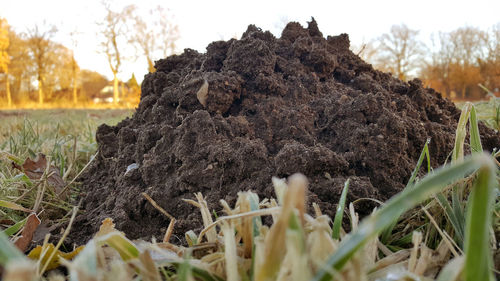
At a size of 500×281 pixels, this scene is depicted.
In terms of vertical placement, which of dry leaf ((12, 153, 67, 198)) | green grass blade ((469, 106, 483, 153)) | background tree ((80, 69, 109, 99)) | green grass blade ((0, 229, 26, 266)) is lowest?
dry leaf ((12, 153, 67, 198))

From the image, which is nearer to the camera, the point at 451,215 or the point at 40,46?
the point at 451,215

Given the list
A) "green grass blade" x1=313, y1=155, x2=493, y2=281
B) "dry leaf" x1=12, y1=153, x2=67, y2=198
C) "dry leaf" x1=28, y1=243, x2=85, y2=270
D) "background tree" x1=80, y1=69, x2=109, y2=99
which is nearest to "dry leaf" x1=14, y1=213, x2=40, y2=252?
"dry leaf" x1=28, y1=243, x2=85, y2=270

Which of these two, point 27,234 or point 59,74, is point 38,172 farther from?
point 59,74

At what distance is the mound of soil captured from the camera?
139 centimetres

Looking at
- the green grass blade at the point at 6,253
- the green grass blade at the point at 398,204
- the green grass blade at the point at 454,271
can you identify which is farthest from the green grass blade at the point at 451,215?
the green grass blade at the point at 6,253

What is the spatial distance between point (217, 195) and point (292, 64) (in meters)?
0.91

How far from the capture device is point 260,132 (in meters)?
1.64

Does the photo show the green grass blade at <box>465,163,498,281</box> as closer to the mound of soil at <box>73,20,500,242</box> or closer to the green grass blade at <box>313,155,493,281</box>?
the green grass blade at <box>313,155,493,281</box>

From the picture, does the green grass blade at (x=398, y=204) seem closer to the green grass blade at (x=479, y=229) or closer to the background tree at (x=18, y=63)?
the green grass blade at (x=479, y=229)

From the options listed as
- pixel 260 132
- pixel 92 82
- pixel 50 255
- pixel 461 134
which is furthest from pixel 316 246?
pixel 92 82

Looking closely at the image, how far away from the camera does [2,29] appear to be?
92.2ft

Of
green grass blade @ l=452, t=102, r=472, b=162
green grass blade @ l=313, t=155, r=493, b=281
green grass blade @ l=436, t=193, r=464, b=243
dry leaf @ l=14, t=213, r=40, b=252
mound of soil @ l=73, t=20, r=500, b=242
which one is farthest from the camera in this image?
mound of soil @ l=73, t=20, r=500, b=242

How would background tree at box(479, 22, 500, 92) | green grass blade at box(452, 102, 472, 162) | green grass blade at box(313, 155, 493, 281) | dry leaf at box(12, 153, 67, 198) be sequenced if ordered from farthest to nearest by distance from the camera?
background tree at box(479, 22, 500, 92) → dry leaf at box(12, 153, 67, 198) → green grass blade at box(452, 102, 472, 162) → green grass blade at box(313, 155, 493, 281)

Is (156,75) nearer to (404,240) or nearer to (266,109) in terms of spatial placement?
(266,109)
